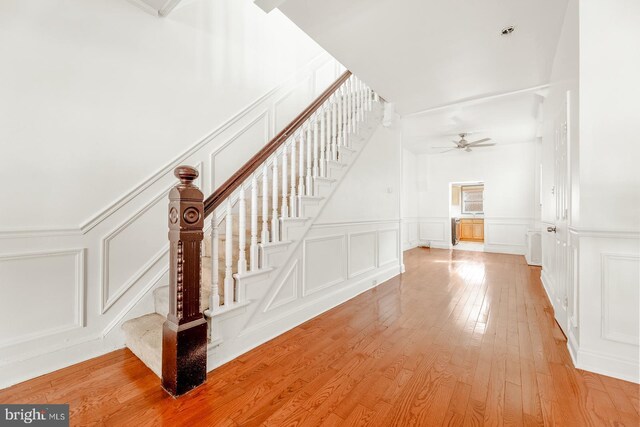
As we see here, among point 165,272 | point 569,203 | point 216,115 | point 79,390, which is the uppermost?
point 216,115

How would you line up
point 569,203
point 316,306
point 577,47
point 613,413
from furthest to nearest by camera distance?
1. point 316,306
2. point 569,203
3. point 577,47
4. point 613,413

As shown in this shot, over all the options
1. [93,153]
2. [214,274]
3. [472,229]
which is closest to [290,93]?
[93,153]

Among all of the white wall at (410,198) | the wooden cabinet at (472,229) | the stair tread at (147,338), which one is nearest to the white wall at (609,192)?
the stair tread at (147,338)

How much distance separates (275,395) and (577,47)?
3011 millimetres

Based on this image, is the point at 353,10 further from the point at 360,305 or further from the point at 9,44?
the point at 360,305

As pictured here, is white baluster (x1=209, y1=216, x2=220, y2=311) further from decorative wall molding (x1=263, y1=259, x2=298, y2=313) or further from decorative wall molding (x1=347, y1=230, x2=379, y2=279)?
decorative wall molding (x1=347, y1=230, x2=379, y2=279)

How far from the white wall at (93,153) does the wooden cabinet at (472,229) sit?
9.76m

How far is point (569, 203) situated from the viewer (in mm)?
2143

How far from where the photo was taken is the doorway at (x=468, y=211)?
993 centimetres

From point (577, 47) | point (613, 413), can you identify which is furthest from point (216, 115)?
point (613, 413)

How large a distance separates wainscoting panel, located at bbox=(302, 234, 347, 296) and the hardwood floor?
1.26 feet

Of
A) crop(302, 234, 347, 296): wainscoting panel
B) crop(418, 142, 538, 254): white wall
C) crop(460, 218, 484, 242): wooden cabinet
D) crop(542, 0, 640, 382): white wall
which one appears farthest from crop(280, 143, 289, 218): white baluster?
crop(460, 218, 484, 242): wooden cabinet

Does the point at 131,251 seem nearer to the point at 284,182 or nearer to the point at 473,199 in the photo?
the point at 284,182

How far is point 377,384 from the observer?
65.1 inches
